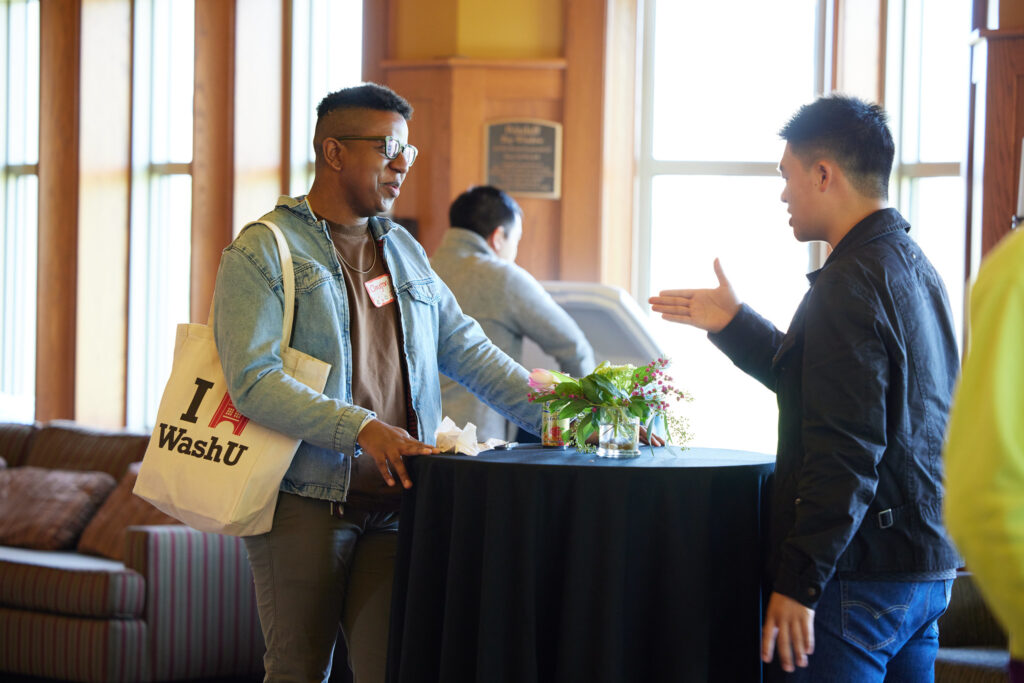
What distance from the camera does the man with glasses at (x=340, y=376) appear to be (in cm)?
208

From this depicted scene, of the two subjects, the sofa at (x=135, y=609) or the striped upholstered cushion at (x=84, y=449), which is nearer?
the sofa at (x=135, y=609)

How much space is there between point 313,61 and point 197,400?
4.64 meters

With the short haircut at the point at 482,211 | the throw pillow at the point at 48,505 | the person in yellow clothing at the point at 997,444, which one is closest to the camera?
the person in yellow clothing at the point at 997,444

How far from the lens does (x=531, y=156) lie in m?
5.25

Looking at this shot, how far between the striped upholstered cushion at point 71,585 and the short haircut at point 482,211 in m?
2.09

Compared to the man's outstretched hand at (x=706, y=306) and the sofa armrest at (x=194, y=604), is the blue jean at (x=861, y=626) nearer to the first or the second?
the man's outstretched hand at (x=706, y=306)

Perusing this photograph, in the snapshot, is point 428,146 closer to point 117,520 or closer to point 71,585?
point 117,520

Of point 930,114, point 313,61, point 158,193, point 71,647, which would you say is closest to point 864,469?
point 71,647

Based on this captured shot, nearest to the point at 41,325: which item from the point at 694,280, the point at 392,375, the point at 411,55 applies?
the point at 411,55

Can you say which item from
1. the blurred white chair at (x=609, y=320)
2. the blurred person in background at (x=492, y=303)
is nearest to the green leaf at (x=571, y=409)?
the blurred person in background at (x=492, y=303)

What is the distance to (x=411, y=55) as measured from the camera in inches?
213

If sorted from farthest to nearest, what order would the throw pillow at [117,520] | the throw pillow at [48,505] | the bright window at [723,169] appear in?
the bright window at [723,169] < the throw pillow at [48,505] < the throw pillow at [117,520]

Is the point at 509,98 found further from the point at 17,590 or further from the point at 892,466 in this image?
the point at 892,466

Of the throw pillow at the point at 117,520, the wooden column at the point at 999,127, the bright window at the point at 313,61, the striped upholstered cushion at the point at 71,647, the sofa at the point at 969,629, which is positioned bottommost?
the striped upholstered cushion at the point at 71,647
